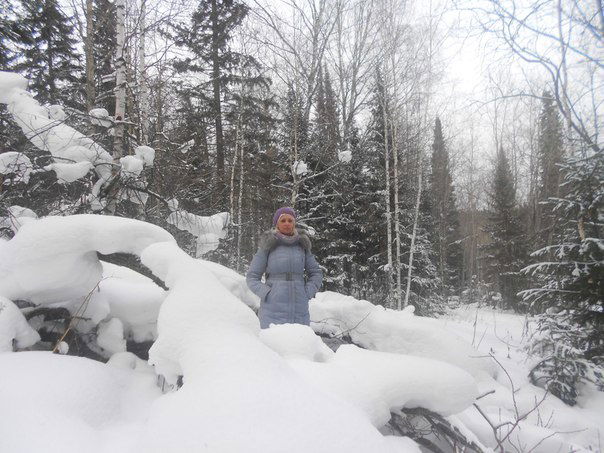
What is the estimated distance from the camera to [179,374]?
1548 millimetres

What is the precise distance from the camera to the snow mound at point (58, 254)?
194 cm

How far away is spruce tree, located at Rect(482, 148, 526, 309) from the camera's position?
65.8 feet

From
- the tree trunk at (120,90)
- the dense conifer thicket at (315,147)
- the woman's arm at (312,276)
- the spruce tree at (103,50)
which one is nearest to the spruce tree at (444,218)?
the dense conifer thicket at (315,147)

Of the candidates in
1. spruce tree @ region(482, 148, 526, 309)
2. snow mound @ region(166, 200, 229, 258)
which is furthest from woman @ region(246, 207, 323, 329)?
spruce tree @ region(482, 148, 526, 309)

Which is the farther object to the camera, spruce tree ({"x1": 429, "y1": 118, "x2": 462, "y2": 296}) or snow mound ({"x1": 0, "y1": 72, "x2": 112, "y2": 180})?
spruce tree ({"x1": 429, "y1": 118, "x2": 462, "y2": 296})

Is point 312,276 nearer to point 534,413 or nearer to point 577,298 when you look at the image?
point 534,413

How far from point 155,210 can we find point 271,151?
10.3m

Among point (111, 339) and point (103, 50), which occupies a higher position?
point (103, 50)

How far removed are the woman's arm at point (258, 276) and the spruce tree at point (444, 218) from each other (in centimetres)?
1693

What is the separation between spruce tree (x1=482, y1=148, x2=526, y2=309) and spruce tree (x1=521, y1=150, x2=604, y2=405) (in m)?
16.2

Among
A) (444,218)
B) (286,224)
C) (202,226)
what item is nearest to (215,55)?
(202,226)

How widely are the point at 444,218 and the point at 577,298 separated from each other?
738 inches

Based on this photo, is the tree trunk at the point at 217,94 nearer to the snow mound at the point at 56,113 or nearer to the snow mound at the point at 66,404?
the snow mound at the point at 56,113

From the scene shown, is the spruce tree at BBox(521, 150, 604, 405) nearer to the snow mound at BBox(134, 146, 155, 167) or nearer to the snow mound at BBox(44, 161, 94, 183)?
the snow mound at BBox(134, 146, 155, 167)
